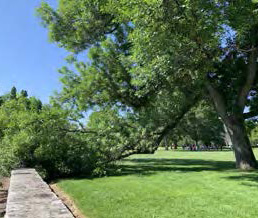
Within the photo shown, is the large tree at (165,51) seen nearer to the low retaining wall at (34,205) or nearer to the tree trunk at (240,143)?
the tree trunk at (240,143)

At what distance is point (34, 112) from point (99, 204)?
9.46 m

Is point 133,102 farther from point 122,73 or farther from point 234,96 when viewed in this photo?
point 234,96

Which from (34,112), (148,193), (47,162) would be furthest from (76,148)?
(148,193)

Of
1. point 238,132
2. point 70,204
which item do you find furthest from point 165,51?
point 238,132

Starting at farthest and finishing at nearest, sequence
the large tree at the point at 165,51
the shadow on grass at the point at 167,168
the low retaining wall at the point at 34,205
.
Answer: the shadow on grass at the point at 167,168 < the large tree at the point at 165,51 < the low retaining wall at the point at 34,205

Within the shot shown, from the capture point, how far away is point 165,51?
11.8 meters

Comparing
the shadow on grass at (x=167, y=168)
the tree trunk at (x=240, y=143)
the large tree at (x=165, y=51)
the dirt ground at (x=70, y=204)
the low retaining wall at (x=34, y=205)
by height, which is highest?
the large tree at (x=165, y=51)

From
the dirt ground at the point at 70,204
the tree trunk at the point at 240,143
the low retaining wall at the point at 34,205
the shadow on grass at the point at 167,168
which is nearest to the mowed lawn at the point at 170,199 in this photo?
the dirt ground at the point at 70,204

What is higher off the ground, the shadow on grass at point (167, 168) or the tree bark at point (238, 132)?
the tree bark at point (238, 132)

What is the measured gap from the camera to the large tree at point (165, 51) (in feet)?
38.0

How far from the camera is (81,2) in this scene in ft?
66.6

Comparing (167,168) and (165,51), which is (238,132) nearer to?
(167,168)

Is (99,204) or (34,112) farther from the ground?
(34,112)

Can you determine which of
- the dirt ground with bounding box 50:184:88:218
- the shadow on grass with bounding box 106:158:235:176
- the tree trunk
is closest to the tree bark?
the tree trunk
